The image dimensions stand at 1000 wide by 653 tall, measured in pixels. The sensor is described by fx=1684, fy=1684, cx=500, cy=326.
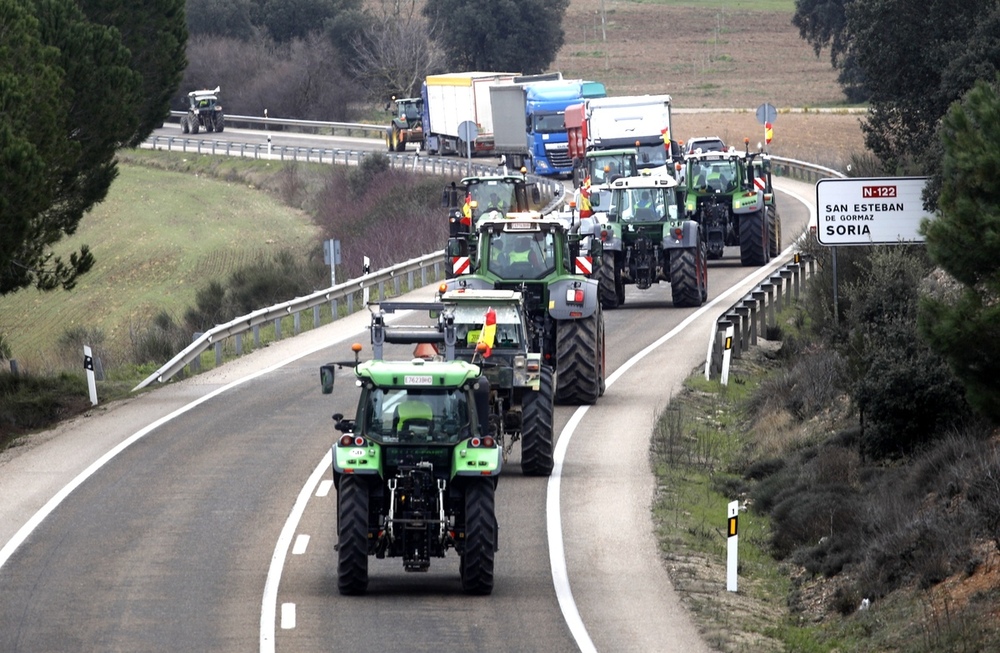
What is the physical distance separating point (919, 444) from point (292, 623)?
27.0 ft

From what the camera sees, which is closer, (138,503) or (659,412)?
(138,503)

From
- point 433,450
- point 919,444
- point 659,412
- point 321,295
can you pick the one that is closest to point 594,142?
point 321,295

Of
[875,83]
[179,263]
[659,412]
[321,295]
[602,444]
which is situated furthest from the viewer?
[179,263]

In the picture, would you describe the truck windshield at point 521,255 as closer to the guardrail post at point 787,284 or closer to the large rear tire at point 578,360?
the large rear tire at point 578,360

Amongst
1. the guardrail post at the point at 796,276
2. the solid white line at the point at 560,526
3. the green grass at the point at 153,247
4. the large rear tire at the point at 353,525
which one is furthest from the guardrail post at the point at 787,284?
the large rear tire at the point at 353,525

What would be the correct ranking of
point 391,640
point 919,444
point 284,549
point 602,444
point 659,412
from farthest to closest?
point 659,412 < point 602,444 < point 919,444 < point 284,549 < point 391,640

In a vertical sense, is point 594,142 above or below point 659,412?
above

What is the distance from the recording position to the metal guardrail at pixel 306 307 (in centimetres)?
2931

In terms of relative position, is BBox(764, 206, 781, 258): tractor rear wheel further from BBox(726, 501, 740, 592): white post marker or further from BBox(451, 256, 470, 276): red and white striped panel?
BBox(726, 501, 740, 592): white post marker

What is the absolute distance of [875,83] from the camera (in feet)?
126

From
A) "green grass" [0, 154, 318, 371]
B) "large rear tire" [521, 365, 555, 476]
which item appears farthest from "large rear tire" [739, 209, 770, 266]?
"large rear tire" [521, 365, 555, 476]

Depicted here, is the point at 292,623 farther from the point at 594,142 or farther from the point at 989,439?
the point at 594,142

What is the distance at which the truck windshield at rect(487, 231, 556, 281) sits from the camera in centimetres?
2506

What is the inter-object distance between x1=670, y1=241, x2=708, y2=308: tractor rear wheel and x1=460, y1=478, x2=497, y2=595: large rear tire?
2035 centimetres
